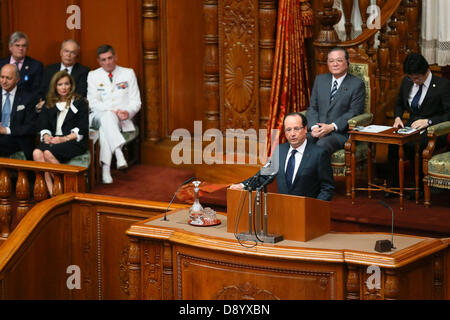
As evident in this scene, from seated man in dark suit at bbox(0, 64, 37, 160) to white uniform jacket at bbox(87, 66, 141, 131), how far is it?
60 centimetres

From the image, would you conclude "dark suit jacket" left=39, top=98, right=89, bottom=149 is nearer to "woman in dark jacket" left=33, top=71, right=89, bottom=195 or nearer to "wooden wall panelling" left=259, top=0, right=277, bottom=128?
"woman in dark jacket" left=33, top=71, right=89, bottom=195

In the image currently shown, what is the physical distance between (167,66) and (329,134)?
2.29 meters

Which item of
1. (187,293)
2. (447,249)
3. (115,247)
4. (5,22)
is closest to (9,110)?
(5,22)

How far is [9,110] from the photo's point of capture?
7.30 meters

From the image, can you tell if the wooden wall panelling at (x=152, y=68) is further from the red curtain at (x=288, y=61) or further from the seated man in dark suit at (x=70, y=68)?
the red curtain at (x=288, y=61)

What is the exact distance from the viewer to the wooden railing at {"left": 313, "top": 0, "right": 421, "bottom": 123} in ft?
22.0

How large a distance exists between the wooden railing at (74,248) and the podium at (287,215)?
138 cm

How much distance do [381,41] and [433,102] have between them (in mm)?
905

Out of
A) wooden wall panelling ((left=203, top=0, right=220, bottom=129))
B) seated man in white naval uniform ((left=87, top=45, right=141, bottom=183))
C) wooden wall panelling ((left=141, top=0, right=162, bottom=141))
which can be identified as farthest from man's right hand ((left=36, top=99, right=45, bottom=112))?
wooden wall panelling ((left=203, top=0, right=220, bottom=129))

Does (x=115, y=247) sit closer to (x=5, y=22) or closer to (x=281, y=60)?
(x=281, y=60)

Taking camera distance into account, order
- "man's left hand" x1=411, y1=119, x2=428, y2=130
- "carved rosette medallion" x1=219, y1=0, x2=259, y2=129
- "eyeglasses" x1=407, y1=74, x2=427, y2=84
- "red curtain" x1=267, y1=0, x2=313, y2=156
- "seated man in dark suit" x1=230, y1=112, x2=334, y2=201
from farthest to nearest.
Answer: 1. "carved rosette medallion" x1=219, y1=0, x2=259, y2=129
2. "red curtain" x1=267, y1=0, x2=313, y2=156
3. "eyeglasses" x1=407, y1=74, x2=427, y2=84
4. "man's left hand" x1=411, y1=119, x2=428, y2=130
5. "seated man in dark suit" x1=230, y1=112, x2=334, y2=201

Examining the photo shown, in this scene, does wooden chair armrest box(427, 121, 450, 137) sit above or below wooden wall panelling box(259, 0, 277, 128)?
below

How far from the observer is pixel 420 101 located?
6.34 meters
